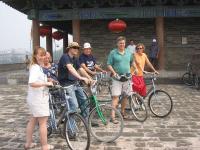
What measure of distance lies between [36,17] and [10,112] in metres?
8.96

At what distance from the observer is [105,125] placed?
23.7ft

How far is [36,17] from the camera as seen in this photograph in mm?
18484

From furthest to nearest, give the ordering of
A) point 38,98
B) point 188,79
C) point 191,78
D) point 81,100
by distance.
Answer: point 188,79 → point 191,78 → point 81,100 → point 38,98

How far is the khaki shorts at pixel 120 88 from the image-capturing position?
8.28 m

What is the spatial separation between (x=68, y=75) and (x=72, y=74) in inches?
13.7

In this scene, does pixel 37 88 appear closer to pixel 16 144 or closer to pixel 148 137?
pixel 16 144

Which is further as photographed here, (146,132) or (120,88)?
(120,88)

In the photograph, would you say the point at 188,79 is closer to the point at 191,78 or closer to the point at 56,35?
the point at 191,78

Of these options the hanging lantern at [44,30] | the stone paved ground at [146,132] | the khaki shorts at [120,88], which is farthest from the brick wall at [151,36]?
the khaki shorts at [120,88]

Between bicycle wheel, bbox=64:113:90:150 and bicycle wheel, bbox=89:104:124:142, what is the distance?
53 centimetres

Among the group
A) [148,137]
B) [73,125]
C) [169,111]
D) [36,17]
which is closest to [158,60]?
[36,17]

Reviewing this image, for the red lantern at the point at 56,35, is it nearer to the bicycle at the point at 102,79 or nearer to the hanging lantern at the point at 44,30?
the hanging lantern at the point at 44,30

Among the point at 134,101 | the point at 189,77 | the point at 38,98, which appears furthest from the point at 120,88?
the point at 189,77

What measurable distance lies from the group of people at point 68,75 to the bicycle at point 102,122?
0.13 meters
